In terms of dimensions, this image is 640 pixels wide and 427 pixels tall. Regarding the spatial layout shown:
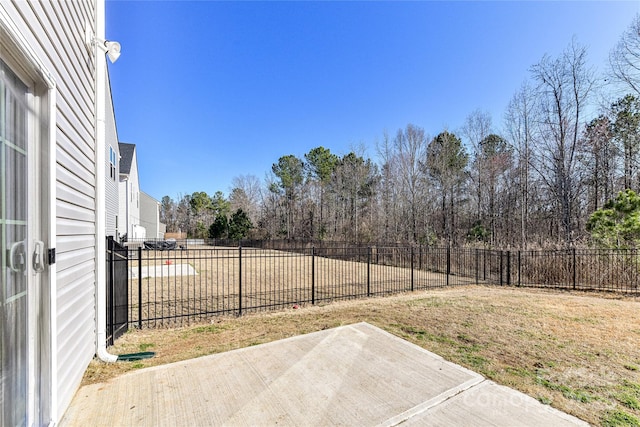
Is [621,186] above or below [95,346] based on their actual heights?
above

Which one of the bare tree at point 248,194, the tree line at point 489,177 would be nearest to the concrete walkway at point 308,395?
the tree line at point 489,177

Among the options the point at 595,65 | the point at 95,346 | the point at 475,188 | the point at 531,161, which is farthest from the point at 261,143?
the point at 95,346

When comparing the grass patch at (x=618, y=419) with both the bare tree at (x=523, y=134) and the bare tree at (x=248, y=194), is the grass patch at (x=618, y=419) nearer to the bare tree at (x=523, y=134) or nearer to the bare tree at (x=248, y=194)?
the bare tree at (x=523, y=134)

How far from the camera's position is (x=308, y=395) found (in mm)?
2459

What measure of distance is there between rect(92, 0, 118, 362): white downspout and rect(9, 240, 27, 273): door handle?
1834 mm

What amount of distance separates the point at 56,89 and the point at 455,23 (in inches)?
420

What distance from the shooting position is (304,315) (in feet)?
17.0

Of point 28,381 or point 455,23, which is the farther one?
point 455,23

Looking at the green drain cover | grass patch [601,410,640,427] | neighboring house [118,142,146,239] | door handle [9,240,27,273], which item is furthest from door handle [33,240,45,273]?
neighboring house [118,142,146,239]

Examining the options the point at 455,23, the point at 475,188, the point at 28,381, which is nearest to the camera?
the point at 28,381

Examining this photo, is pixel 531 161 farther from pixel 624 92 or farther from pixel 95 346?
pixel 95 346

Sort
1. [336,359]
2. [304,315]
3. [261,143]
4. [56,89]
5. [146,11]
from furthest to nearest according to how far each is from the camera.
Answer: [261,143] < [146,11] < [304,315] < [336,359] < [56,89]

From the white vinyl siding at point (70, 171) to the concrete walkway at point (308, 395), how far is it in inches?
18.8

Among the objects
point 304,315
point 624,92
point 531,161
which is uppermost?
point 624,92
